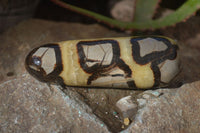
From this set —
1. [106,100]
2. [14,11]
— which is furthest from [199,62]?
[14,11]

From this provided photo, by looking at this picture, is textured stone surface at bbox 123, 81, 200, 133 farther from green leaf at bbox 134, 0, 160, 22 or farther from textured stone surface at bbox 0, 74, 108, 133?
green leaf at bbox 134, 0, 160, 22

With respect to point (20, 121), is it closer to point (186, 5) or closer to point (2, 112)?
point (2, 112)

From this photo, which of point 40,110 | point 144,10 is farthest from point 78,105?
point 144,10

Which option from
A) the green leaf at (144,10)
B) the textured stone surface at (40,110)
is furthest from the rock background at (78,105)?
the green leaf at (144,10)

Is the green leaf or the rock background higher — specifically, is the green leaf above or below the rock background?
above

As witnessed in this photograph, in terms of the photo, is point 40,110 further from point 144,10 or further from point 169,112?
point 144,10

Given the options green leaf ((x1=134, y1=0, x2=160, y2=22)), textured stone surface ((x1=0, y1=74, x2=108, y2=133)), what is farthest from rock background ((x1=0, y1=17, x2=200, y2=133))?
green leaf ((x1=134, y1=0, x2=160, y2=22))

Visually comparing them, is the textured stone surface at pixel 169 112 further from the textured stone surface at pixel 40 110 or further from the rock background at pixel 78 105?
the textured stone surface at pixel 40 110
